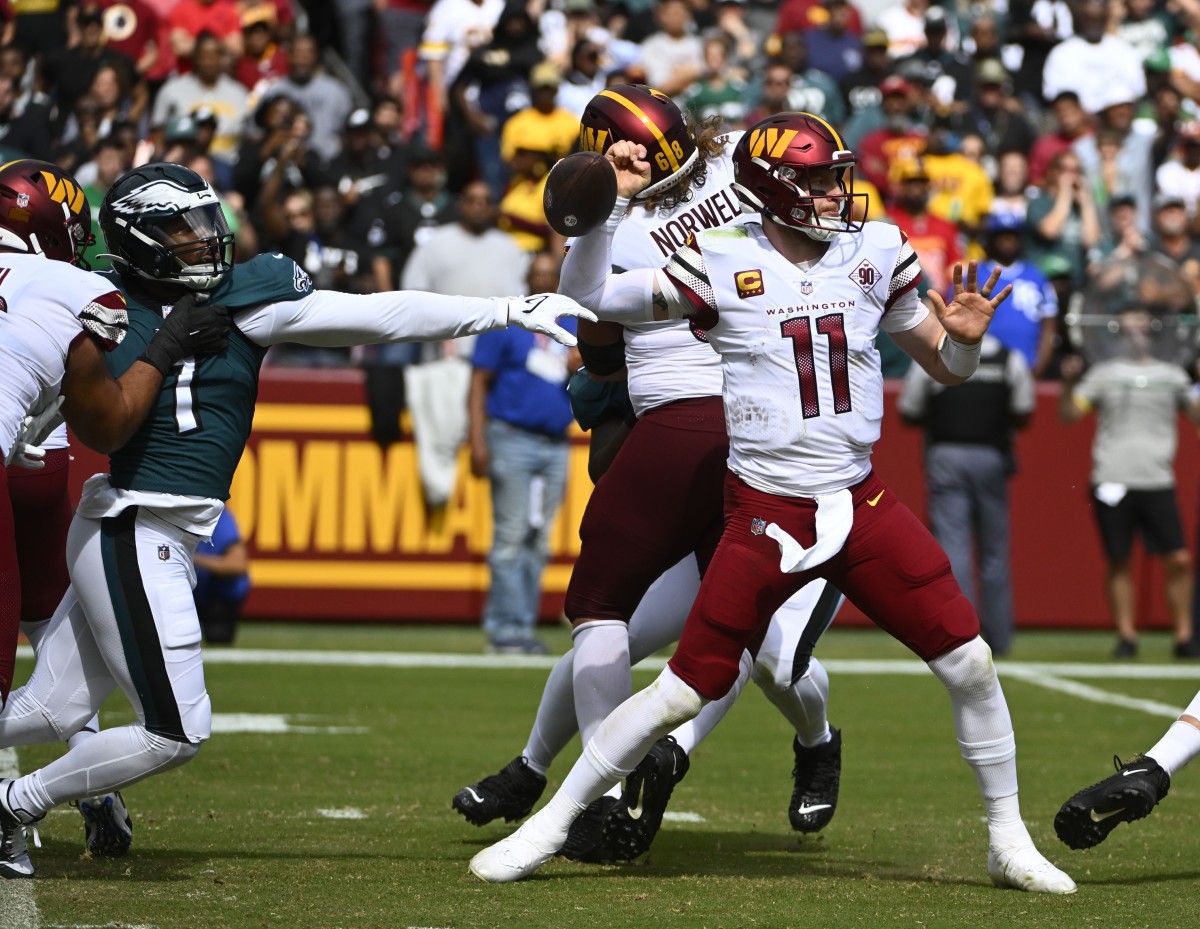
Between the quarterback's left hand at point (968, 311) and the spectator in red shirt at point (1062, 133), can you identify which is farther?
the spectator in red shirt at point (1062, 133)

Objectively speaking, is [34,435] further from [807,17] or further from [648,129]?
[807,17]

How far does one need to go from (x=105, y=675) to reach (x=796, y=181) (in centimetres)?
226

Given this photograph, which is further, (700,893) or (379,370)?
(379,370)

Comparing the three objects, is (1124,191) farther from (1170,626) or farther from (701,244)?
(701,244)

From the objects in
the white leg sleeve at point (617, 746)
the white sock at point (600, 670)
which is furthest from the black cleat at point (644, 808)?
the white leg sleeve at point (617, 746)

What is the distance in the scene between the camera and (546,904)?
4.75 m

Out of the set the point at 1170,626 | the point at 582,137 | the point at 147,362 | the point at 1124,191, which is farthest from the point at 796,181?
the point at 1124,191

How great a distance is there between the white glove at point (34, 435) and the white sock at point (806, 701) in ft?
7.32

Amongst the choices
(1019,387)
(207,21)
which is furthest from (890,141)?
(207,21)

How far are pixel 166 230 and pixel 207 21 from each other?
11.1 meters

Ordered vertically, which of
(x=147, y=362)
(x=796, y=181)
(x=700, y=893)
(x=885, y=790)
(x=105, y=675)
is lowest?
(x=885, y=790)

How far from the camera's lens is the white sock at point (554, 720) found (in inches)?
221

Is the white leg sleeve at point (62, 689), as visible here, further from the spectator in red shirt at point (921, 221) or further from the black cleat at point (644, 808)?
the spectator in red shirt at point (921, 221)

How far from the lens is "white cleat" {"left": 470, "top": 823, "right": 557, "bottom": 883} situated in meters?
4.98
